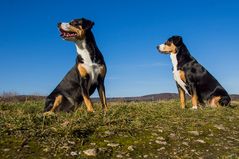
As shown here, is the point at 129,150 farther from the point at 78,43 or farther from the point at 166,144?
the point at 78,43

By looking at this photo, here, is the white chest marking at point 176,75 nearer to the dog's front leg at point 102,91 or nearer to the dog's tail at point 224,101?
the dog's tail at point 224,101

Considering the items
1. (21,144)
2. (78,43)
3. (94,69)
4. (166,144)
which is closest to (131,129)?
(166,144)

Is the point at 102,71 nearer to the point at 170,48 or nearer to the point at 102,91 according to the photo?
the point at 102,91

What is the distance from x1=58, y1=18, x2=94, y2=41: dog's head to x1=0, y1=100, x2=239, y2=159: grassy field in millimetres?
2885

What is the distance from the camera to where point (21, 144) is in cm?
465

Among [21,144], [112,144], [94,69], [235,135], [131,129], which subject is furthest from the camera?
[94,69]

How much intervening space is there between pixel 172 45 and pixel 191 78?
4.11ft

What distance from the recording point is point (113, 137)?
17.3 feet

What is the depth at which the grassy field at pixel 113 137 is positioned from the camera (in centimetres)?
463

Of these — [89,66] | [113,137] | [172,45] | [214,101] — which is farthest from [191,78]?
[113,137]

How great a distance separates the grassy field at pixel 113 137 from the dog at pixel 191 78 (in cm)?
437

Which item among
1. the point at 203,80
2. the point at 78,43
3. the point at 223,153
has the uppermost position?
the point at 78,43

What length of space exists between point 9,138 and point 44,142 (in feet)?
1.57

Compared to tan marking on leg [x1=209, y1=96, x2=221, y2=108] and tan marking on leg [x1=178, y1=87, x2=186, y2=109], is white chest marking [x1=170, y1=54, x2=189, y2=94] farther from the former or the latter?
tan marking on leg [x1=209, y1=96, x2=221, y2=108]
